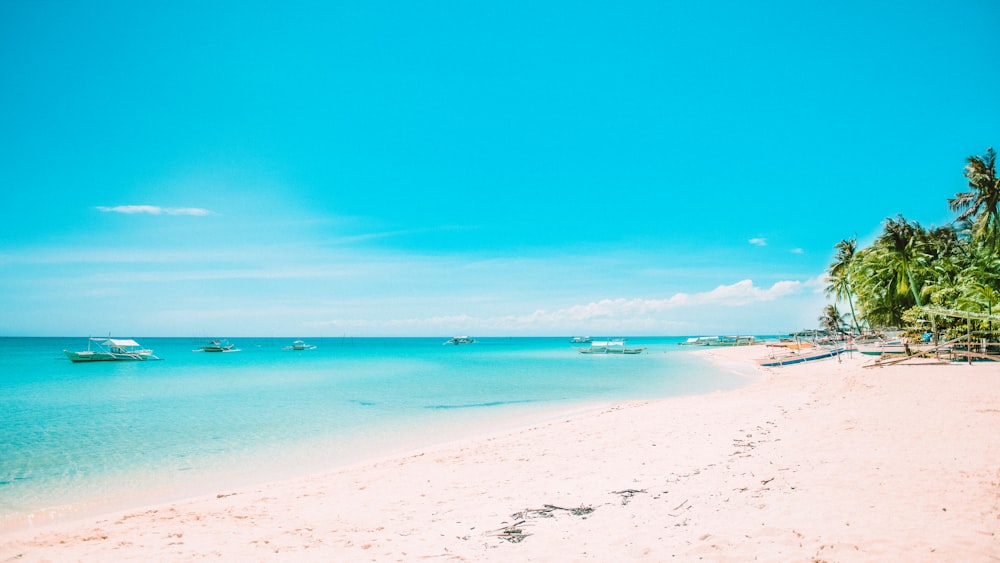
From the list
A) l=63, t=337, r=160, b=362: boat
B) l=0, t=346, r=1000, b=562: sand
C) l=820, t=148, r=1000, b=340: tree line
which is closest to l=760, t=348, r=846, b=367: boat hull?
l=820, t=148, r=1000, b=340: tree line

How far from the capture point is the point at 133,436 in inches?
610

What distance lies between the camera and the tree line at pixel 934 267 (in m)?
26.4

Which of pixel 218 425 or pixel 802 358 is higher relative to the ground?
pixel 802 358

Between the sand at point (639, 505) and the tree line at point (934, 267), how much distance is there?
1714cm

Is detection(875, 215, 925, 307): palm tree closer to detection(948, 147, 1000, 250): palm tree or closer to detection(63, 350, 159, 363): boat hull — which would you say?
detection(948, 147, 1000, 250): palm tree

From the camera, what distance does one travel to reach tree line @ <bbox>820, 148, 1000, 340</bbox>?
26.4 meters

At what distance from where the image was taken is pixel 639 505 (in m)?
6.54

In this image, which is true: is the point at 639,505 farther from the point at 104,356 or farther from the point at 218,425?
the point at 104,356

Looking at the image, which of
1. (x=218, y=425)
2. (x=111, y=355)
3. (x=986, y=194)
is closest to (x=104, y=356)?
(x=111, y=355)

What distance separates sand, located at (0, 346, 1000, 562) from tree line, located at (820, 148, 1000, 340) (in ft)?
56.2

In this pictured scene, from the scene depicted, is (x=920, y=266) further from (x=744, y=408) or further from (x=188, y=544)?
(x=188, y=544)

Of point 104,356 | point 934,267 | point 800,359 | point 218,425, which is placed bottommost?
point 104,356

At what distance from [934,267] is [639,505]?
1694 inches

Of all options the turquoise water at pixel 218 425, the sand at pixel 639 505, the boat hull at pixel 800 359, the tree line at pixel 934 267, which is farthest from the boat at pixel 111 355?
the tree line at pixel 934 267
